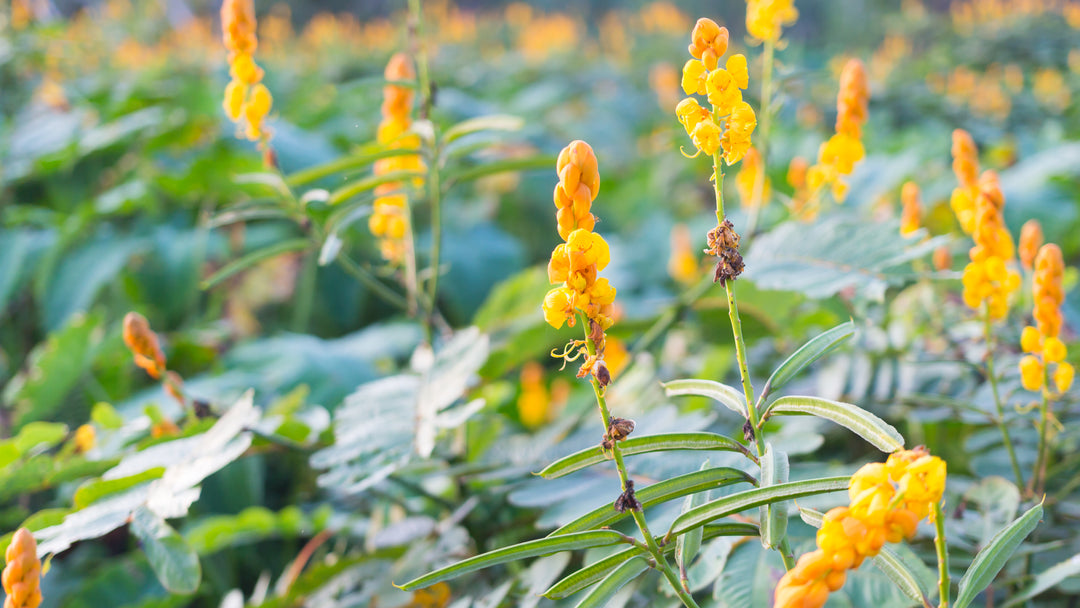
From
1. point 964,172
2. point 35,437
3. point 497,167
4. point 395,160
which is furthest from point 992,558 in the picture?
point 35,437

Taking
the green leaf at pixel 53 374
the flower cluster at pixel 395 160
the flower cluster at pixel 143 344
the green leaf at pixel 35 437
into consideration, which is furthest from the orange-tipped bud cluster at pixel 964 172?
the green leaf at pixel 53 374

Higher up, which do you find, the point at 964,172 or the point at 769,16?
the point at 769,16

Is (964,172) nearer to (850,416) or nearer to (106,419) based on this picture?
(850,416)

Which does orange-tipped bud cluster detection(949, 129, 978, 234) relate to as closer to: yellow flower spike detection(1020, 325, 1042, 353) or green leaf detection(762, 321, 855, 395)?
yellow flower spike detection(1020, 325, 1042, 353)

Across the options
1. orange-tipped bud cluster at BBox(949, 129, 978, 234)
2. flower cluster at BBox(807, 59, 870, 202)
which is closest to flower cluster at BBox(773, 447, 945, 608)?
orange-tipped bud cluster at BBox(949, 129, 978, 234)

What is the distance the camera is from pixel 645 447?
557mm

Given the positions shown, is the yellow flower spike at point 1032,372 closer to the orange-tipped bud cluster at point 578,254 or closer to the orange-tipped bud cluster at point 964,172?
the orange-tipped bud cluster at point 964,172

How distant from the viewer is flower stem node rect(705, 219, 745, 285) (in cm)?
49

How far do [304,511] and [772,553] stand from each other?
0.93m

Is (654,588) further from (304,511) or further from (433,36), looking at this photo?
(433,36)

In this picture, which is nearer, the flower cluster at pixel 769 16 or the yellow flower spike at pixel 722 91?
the yellow flower spike at pixel 722 91

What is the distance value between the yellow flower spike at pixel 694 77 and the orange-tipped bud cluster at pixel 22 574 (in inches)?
21.9

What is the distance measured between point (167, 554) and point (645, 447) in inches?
18.5

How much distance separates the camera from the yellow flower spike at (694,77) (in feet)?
1.74
